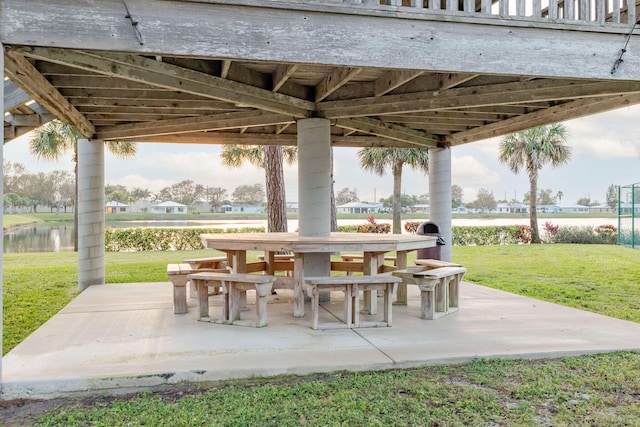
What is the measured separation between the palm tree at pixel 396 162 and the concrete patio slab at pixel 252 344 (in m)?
14.1

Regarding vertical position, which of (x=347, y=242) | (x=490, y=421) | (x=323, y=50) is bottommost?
(x=490, y=421)

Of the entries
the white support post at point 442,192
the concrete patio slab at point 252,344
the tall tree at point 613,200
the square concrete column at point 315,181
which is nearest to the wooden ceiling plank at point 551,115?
the white support post at point 442,192

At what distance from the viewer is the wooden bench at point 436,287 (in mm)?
5055

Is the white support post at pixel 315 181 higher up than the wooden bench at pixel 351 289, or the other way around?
the white support post at pixel 315 181

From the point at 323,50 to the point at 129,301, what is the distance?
14.1ft

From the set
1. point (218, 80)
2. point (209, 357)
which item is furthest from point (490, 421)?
point (218, 80)

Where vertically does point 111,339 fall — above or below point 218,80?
below

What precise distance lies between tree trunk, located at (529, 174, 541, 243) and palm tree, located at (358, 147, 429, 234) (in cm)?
518

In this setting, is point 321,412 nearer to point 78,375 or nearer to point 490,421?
point 490,421

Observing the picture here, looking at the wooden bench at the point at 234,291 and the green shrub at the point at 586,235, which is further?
the green shrub at the point at 586,235

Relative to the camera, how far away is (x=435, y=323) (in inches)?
193

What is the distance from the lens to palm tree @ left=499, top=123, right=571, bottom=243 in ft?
68.9

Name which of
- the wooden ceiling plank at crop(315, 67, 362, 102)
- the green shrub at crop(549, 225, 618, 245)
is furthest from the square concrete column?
the green shrub at crop(549, 225, 618, 245)

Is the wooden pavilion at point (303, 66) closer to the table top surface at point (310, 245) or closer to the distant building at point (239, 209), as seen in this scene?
the table top surface at point (310, 245)
